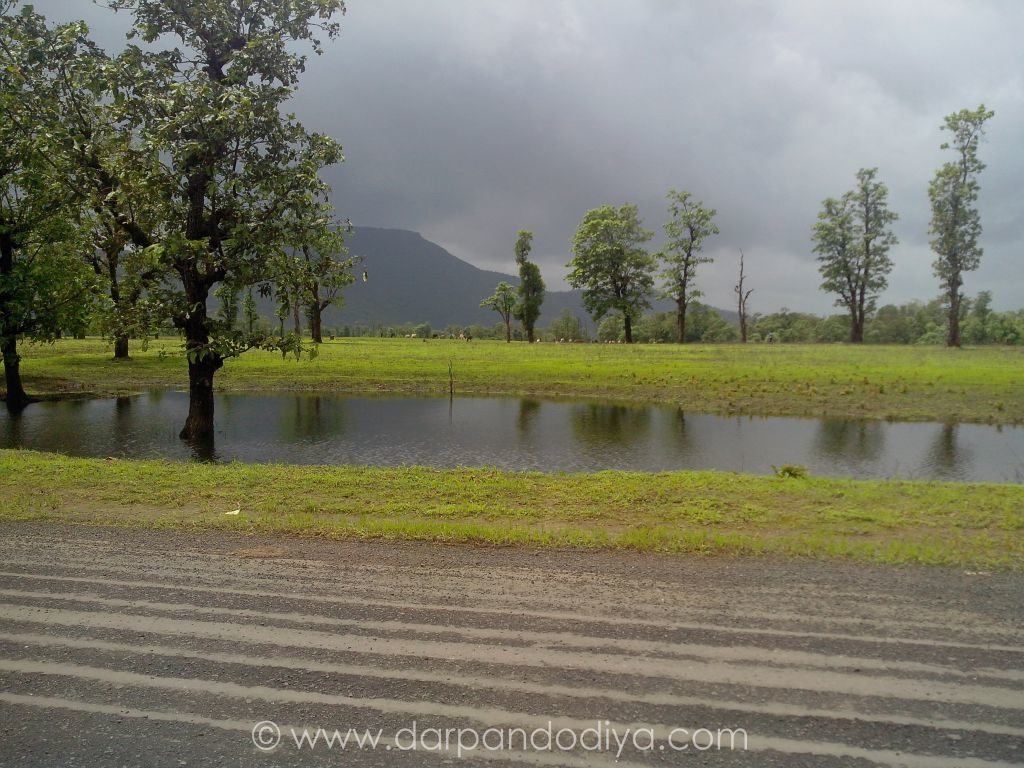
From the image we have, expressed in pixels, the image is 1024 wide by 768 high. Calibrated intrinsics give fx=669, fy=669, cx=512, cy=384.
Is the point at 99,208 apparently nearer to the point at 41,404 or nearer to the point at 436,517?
the point at 436,517

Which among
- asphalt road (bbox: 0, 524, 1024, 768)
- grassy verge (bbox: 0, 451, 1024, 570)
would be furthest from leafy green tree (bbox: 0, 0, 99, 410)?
asphalt road (bbox: 0, 524, 1024, 768)

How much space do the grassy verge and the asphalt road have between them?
89cm

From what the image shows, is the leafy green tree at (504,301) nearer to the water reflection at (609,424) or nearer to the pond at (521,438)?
the water reflection at (609,424)

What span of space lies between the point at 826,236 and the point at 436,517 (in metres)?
67.5

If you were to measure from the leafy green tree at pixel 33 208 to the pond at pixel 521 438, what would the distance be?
3588 millimetres

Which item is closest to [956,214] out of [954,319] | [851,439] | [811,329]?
[954,319]

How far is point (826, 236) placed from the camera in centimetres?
6656

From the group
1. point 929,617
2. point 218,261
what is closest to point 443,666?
point 929,617

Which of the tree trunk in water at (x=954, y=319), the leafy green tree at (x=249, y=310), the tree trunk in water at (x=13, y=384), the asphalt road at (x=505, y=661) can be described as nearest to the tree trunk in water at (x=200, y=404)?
the leafy green tree at (x=249, y=310)

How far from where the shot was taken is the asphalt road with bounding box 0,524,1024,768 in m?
4.13

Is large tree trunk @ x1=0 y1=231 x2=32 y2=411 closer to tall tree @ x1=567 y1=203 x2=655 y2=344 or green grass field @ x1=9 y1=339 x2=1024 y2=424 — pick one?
green grass field @ x1=9 y1=339 x2=1024 y2=424

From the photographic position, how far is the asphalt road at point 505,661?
413cm

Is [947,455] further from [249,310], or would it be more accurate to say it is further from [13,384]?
[13,384]

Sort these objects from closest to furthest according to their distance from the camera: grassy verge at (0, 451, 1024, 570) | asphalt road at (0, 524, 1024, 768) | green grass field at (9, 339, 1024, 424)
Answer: asphalt road at (0, 524, 1024, 768) → grassy verge at (0, 451, 1024, 570) → green grass field at (9, 339, 1024, 424)
